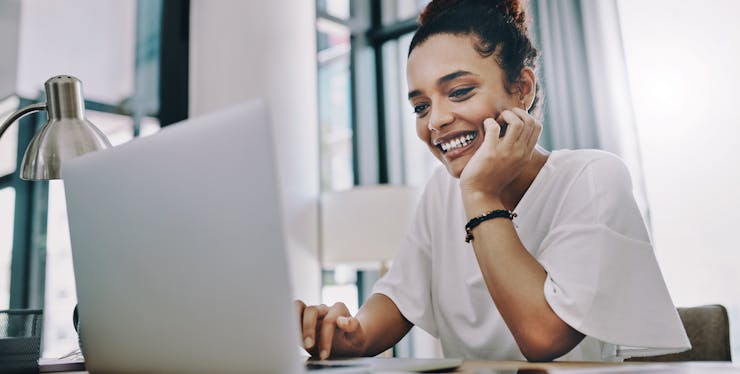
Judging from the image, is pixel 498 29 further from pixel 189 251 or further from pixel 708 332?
pixel 189 251

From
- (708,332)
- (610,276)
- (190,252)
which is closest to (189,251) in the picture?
(190,252)

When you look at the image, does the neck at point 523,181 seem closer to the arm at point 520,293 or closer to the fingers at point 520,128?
the fingers at point 520,128

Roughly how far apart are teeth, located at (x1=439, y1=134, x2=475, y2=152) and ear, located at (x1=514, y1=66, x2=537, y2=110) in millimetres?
146

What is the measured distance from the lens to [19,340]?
89cm

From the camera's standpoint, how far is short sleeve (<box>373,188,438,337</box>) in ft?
4.41

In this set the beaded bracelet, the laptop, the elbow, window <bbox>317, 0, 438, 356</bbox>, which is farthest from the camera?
window <bbox>317, 0, 438, 356</bbox>

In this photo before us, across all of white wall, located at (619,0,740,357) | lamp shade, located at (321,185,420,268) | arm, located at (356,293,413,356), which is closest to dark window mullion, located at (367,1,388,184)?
lamp shade, located at (321,185,420,268)

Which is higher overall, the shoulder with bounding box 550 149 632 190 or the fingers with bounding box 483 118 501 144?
the fingers with bounding box 483 118 501 144

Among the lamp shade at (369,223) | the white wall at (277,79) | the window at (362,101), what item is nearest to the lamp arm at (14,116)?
the lamp shade at (369,223)

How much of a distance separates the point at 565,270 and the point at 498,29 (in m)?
0.62

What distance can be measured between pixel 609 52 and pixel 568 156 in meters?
1.83

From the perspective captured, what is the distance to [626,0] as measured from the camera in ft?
9.46

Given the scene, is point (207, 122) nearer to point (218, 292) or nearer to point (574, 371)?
point (218, 292)

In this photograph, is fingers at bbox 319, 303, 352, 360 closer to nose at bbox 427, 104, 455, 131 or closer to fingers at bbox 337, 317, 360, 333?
fingers at bbox 337, 317, 360, 333
